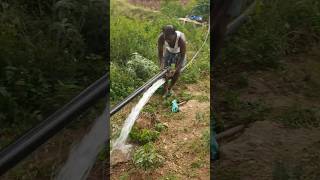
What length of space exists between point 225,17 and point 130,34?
32.7 inches

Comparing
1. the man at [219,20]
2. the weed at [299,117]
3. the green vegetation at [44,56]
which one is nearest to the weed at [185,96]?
the man at [219,20]

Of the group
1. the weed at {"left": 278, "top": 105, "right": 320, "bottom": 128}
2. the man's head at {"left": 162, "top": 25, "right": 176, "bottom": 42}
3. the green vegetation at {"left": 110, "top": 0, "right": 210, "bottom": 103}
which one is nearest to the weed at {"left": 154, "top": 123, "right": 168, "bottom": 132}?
the green vegetation at {"left": 110, "top": 0, "right": 210, "bottom": 103}

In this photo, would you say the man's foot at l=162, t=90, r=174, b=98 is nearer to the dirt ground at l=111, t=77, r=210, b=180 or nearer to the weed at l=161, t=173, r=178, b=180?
the dirt ground at l=111, t=77, r=210, b=180

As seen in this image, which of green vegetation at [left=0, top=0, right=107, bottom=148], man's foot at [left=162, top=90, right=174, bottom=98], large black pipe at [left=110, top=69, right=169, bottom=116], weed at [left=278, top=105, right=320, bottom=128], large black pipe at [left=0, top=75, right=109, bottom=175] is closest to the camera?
large black pipe at [left=0, top=75, right=109, bottom=175]

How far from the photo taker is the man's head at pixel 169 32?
15.3 feet

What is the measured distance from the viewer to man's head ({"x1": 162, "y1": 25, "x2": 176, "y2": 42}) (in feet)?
15.3

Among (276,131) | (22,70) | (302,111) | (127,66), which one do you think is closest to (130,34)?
(127,66)

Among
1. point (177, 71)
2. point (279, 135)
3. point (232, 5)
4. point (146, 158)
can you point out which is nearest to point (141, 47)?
point (177, 71)

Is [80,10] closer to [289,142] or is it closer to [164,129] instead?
[164,129]

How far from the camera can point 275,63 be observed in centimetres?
610

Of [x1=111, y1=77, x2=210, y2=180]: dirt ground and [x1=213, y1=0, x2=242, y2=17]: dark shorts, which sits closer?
[x1=111, y1=77, x2=210, y2=180]: dirt ground

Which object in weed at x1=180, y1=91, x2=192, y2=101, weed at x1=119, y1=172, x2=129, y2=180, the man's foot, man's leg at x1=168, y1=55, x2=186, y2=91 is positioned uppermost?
man's leg at x1=168, y1=55, x2=186, y2=91

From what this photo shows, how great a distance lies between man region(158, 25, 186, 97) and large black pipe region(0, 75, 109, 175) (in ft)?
5.46

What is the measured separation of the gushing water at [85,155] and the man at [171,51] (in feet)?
2.08
